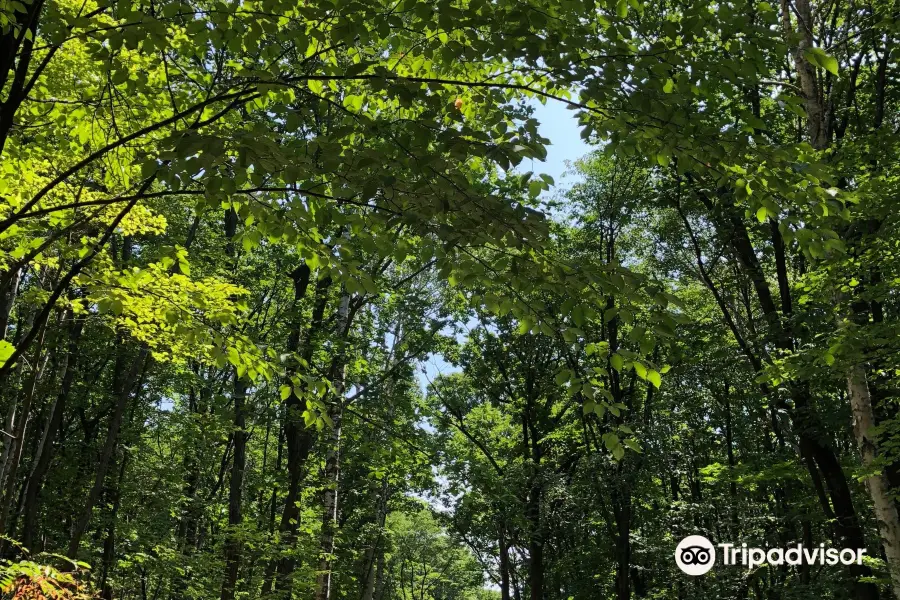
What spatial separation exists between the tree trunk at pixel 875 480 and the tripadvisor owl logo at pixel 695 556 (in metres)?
5.56

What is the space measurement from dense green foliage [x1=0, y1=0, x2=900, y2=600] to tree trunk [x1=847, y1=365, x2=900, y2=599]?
1.7 inches

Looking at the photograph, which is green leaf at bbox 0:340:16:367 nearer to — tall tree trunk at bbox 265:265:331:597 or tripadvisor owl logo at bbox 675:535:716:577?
tall tree trunk at bbox 265:265:331:597

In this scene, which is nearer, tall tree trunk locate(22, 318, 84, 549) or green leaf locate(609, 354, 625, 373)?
green leaf locate(609, 354, 625, 373)

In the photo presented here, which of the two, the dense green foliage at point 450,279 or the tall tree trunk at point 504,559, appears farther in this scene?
the tall tree trunk at point 504,559

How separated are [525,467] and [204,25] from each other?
1280 centimetres

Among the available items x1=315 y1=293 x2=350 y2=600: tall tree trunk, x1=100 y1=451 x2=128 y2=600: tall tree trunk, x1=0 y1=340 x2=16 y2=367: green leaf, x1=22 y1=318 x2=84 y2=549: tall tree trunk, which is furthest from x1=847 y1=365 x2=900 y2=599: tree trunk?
x1=100 y1=451 x2=128 y2=600: tall tree trunk

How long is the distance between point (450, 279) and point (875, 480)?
701 cm

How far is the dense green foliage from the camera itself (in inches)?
100.0

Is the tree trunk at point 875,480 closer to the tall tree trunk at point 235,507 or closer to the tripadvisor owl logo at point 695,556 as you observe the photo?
the tripadvisor owl logo at point 695,556

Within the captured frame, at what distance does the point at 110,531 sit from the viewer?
41.1 feet

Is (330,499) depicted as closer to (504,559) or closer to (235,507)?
(235,507)

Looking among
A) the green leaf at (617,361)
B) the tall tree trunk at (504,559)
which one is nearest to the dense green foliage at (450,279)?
the green leaf at (617,361)

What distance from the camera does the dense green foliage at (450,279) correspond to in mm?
2539

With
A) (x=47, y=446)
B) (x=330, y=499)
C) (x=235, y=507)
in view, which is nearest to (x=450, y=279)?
(x=330, y=499)
